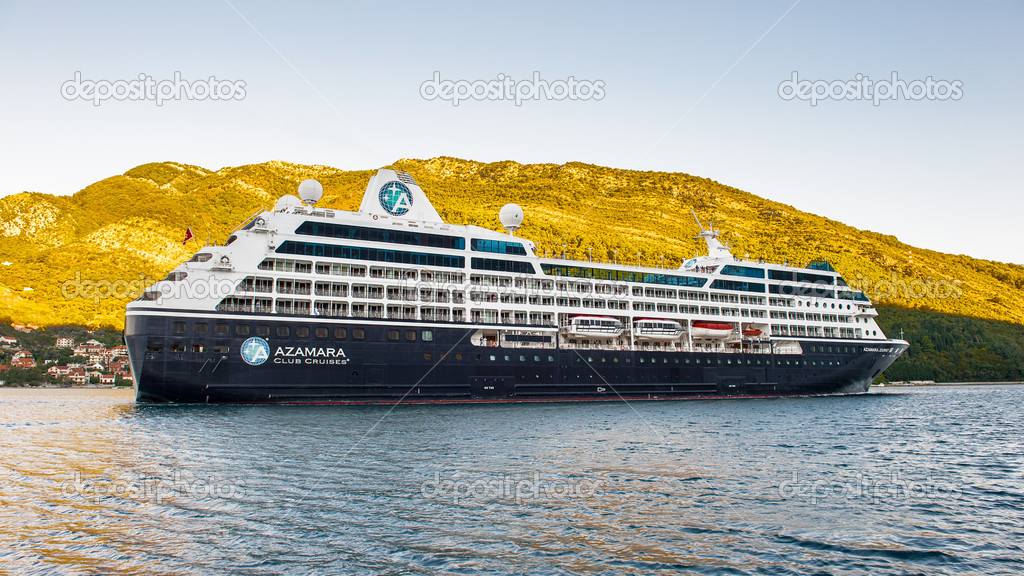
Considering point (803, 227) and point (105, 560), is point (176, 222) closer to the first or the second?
point (105, 560)

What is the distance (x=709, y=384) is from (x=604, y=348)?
367 inches

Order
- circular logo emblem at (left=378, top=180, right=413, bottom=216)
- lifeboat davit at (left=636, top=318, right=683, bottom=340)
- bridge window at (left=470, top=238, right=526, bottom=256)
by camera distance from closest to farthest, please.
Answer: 1. circular logo emblem at (left=378, top=180, right=413, bottom=216)
2. bridge window at (left=470, top=238, right=526, bottom=256)
3. lifeboat davit at (left=636, top=318, right=683, bottom=340)

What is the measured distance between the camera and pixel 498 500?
13781 millimetres

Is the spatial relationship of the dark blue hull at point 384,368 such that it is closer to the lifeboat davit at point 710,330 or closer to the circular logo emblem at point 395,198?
the lifeboat davit at point 710,330

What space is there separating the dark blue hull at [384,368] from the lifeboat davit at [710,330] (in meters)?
1.93

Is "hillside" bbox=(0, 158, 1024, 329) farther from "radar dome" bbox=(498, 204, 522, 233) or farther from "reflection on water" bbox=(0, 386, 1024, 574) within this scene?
"reflection on water" bbox=(0, 386, 1024, 574)

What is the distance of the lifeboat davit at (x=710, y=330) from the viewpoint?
4922cm

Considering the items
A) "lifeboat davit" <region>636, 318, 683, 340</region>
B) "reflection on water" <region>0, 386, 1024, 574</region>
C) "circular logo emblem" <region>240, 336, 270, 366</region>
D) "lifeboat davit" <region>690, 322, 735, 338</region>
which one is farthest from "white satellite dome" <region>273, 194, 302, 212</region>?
"lifeboat davit" <region>690, 322, 735, 338</region>

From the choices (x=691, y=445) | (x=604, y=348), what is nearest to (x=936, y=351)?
(x=604, y=348)

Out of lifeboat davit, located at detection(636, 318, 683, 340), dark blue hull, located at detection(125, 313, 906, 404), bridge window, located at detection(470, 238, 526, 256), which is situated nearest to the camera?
dark blue hull, located at detection(125, 313, 906, 404)

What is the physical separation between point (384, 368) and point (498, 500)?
24.6 m

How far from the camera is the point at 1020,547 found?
436 inches

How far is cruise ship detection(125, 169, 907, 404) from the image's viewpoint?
3438 cm

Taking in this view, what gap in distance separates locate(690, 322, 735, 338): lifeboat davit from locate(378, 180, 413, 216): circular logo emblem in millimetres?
24404
